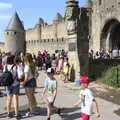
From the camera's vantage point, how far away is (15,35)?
223ft

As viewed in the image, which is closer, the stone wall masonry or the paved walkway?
the paved walkway

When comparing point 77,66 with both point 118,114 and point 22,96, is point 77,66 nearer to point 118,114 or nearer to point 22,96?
point 22,96

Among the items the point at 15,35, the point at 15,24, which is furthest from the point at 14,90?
the point at 15,35

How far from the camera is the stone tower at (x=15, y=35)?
6456 cm

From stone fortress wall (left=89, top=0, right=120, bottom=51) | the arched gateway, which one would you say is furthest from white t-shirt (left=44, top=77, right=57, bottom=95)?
the arched gateway

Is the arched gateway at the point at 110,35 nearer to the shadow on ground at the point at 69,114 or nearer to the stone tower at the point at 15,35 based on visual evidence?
the stone tower at the point at 15,35

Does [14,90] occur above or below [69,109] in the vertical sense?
above

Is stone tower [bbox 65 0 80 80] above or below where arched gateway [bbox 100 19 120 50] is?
below

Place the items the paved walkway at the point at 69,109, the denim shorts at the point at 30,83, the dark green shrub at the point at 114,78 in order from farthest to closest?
the dark green shrub at the point at 114,78 < the denim shorts at the point at 30,83 < the paved walkway at the point at 69,109

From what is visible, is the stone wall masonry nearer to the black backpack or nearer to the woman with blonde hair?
the woman with blonde hair

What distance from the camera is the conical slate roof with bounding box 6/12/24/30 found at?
63750mm

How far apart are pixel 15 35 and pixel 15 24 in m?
2.95

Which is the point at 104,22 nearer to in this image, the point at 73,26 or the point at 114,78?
the point at 73,26

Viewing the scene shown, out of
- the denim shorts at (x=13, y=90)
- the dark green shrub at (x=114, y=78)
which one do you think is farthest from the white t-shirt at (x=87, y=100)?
the dark green shrub at (x=114, y=78)
